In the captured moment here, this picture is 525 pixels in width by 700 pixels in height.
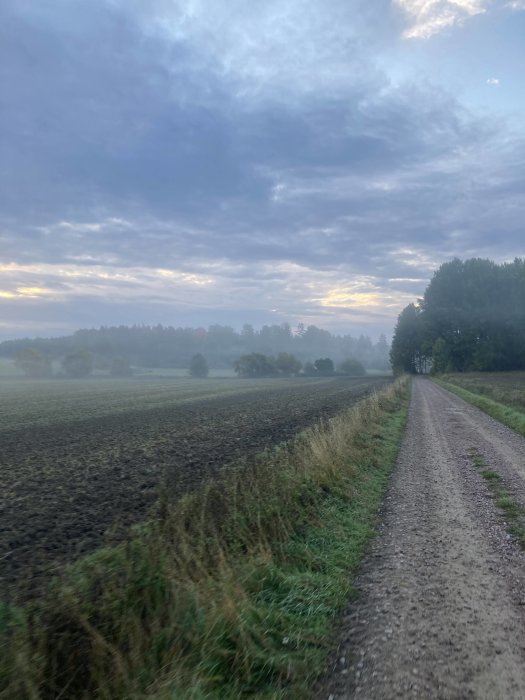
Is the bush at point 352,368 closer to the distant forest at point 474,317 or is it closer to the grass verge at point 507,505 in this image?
the distant forest at point 474,317

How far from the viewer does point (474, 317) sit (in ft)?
302

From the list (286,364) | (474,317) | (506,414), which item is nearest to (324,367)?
(286,364)

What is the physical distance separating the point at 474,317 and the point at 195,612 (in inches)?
3758

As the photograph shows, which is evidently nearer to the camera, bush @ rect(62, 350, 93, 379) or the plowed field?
the plowed field

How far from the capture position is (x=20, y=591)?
6.01m

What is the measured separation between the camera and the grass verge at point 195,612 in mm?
4133

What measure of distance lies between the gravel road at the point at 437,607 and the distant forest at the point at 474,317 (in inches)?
3336

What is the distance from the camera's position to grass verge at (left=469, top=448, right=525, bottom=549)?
819cm

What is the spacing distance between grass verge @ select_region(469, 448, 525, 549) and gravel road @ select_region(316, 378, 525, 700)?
15 centimetres

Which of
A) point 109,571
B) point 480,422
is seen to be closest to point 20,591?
point 109,571

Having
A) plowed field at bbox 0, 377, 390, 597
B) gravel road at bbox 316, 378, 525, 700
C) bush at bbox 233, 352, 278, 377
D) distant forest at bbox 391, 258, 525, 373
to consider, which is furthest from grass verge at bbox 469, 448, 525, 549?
bush at bbox 233, 352, 278, 377

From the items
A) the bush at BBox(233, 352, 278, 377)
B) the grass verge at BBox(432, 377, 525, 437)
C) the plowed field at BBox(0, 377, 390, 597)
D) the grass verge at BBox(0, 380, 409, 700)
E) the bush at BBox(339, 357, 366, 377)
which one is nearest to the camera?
the grass verge at BBox(0, 380, 409, 700)

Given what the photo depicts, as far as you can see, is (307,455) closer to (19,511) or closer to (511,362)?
(19,511)

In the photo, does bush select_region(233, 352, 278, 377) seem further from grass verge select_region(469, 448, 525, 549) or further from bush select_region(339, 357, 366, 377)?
grass verge select_region(469, 448, 525, 549)
